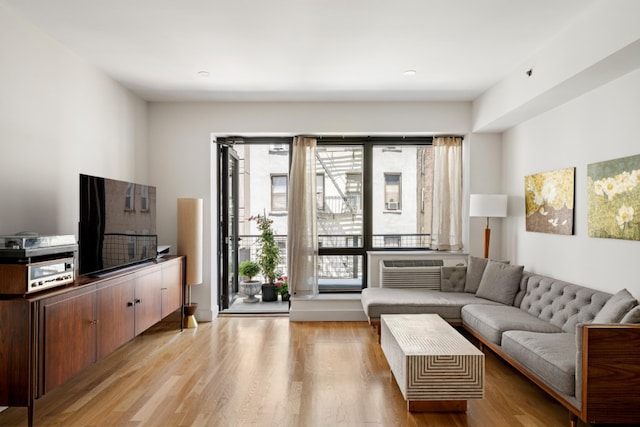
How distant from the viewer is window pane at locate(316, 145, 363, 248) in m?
5.32

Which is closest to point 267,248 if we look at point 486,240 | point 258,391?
point 258,391

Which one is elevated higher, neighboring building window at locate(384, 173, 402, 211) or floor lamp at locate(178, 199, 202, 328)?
neighboring building window at locate(384, 173, 402, 211)

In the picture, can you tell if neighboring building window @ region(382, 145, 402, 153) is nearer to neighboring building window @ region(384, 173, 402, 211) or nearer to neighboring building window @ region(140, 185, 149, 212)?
neighboring building window @ region(384, 173, 402, 211)

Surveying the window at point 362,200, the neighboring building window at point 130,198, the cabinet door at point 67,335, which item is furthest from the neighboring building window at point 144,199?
the window at point 362,200

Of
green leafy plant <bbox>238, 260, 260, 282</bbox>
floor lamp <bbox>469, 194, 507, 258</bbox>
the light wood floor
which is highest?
floor lamp <bbox>469, 194, 507, 258</bbox>

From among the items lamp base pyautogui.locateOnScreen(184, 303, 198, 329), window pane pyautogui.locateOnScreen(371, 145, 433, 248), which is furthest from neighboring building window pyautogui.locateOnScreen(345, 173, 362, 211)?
lamp base pyautogui.locateOnScreen(184, 303, 198, 329)

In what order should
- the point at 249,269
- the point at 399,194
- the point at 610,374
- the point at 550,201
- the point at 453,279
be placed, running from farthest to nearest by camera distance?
1. the point at 249,269
2. the point at 399,194
3. the point at 453,279
4. the point at 550,201
5. the point at 610,374

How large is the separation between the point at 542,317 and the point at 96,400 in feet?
11.7

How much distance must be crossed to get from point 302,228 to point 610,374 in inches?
134

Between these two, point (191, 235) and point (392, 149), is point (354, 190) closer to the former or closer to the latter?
point (392, 149)

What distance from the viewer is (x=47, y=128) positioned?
315 cm

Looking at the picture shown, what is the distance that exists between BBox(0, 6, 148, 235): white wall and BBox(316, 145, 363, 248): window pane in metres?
2.52

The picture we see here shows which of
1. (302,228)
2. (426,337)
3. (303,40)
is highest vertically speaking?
(303,40)

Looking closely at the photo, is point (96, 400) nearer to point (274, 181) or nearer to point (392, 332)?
point (392, 332)
